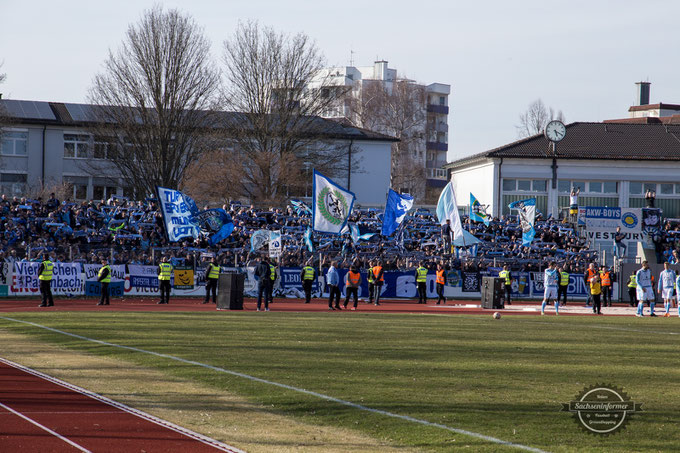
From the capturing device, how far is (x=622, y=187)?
59.4m

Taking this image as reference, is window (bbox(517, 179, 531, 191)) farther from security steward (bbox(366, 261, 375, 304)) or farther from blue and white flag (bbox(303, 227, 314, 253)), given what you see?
security steward (bbox(366, 261, 375, 304))

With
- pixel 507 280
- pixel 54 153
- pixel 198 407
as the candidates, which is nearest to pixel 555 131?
pixel 507 280

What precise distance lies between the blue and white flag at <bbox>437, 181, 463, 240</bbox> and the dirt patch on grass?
94.3 feet

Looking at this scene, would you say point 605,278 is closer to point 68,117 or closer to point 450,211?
point 450,211

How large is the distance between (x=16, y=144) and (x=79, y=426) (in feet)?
190

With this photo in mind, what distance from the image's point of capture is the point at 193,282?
129 feet

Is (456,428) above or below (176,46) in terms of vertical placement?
below

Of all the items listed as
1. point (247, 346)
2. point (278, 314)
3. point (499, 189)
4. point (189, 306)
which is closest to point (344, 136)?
point (499, 189)

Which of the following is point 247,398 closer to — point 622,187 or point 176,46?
point 176,46

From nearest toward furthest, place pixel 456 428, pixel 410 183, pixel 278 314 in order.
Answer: pixel 456 428 < pixel 278 314 < pixel 410 183

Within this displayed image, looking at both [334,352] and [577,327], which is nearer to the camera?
[334,352]

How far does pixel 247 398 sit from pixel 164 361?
4.00m

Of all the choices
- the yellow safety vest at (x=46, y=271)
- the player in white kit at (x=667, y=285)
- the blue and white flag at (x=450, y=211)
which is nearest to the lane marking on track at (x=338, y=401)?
the yellow safety vest at (x=46, y=271)

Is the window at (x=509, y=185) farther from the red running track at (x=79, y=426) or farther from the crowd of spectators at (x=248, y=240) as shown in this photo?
the red running track at (x=79, y=426)
